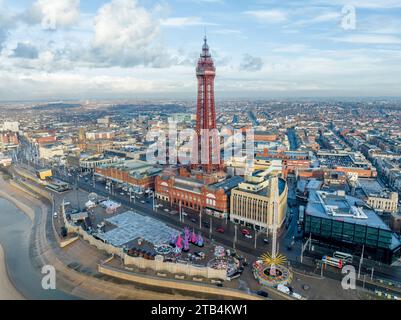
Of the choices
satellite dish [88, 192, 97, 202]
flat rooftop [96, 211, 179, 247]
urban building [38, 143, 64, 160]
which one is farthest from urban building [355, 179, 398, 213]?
urban building [38, 143, 64, 160]

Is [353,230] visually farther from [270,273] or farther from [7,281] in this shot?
[7,281]

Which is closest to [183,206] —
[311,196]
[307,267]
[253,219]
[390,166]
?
[253,219]

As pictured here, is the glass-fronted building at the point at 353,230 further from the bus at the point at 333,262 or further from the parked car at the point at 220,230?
the parked car at the point at 220,230

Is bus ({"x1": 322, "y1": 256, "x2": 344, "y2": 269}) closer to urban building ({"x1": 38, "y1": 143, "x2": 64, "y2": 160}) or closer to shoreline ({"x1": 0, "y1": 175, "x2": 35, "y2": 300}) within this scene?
shoreline ({"x1": 0, "y1": 175, "x2": 35, "y2": 300})

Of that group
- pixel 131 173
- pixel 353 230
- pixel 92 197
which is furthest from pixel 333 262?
pixel 131 173
